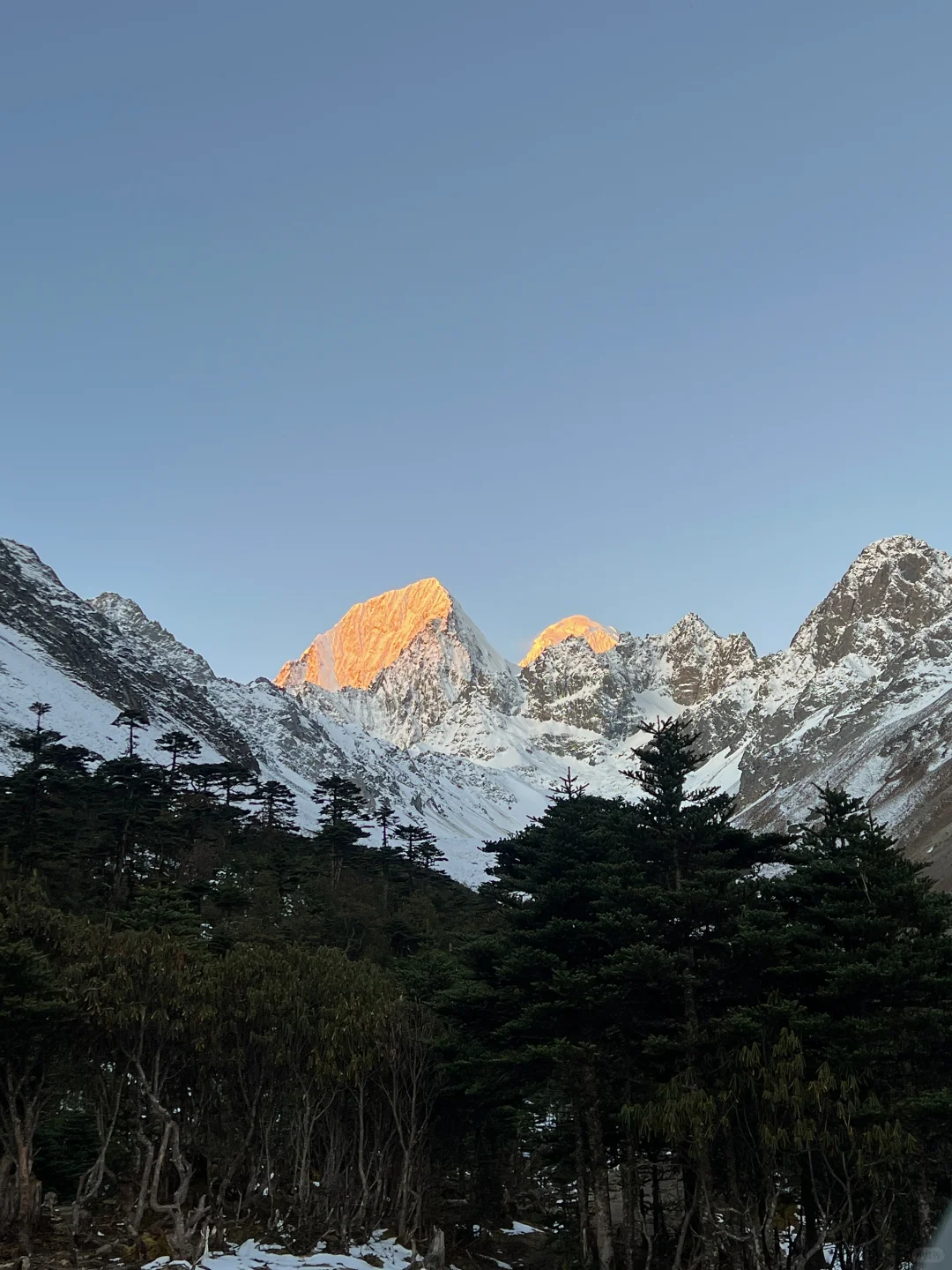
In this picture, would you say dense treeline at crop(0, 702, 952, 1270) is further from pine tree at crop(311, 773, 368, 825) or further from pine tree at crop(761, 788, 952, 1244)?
pine tree at crop(311, 773, 368, 825)

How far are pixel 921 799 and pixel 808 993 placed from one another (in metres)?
141

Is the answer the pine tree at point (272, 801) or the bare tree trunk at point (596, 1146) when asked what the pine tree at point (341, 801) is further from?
→ the bare tree trunk at point (596, 1146)

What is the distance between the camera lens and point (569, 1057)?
91.5 ft

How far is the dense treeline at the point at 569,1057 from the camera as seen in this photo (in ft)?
83.0

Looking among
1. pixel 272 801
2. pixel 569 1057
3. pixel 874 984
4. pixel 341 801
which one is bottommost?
pixel 569 1057

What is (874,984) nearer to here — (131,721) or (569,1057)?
(569,1057)

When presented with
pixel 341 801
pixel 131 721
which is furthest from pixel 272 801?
pixel 131 721

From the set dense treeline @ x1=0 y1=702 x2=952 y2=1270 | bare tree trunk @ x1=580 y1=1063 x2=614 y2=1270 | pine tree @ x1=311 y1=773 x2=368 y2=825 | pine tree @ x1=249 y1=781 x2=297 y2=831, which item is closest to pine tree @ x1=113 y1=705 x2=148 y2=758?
pine tree @ x1=249 y1=781 x2=297 y2=831

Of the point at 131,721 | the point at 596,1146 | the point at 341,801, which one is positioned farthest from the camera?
the point at 341,801

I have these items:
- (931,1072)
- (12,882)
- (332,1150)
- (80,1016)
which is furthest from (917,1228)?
(12,882)

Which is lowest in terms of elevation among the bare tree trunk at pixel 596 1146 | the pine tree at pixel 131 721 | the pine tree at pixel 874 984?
the bare tree trunk at pixel 596 1146

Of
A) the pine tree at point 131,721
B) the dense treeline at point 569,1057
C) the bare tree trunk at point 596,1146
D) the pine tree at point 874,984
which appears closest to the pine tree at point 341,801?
the pine tree at point 131,721

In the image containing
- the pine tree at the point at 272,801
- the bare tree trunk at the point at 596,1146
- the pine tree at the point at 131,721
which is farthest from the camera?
the pine tree at the point at 272,801

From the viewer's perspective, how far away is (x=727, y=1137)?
26.7 metres
